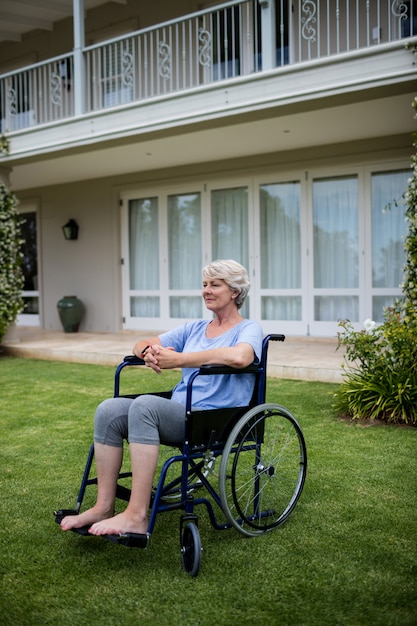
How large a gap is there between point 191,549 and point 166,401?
555 mm

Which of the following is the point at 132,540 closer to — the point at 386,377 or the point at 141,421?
the point at 141,421

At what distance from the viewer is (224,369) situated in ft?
8.15

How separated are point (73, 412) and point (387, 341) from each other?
8.28 ft

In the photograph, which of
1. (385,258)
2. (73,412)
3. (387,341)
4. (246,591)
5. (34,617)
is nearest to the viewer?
(34,617)

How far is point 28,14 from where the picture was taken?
10.4 m

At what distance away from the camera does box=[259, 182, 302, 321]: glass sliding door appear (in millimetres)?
8836

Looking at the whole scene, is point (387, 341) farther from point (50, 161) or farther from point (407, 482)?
point (50, 161)

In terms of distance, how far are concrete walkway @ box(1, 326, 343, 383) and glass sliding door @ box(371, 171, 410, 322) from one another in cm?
90

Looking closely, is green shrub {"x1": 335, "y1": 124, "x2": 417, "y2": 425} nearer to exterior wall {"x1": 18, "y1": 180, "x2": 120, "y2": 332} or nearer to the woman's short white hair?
the woman's short white hair

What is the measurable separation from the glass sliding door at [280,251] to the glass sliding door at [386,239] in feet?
3.60

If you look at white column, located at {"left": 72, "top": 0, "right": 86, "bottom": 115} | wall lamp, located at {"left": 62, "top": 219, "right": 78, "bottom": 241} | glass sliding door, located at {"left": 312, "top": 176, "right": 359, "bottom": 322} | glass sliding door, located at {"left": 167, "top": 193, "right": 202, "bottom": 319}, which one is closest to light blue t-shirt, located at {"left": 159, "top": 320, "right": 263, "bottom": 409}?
glass sliding door, located at {"left": 312, "top": 176, "right": 359, "bottom": 322}

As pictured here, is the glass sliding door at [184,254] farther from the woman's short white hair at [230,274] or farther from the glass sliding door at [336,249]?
the woman's short white hair at [230,274]

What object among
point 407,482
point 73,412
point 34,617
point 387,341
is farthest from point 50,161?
point 34,617

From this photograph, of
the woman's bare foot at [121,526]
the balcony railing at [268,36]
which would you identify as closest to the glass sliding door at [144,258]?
the balcony railing at [268,36]
